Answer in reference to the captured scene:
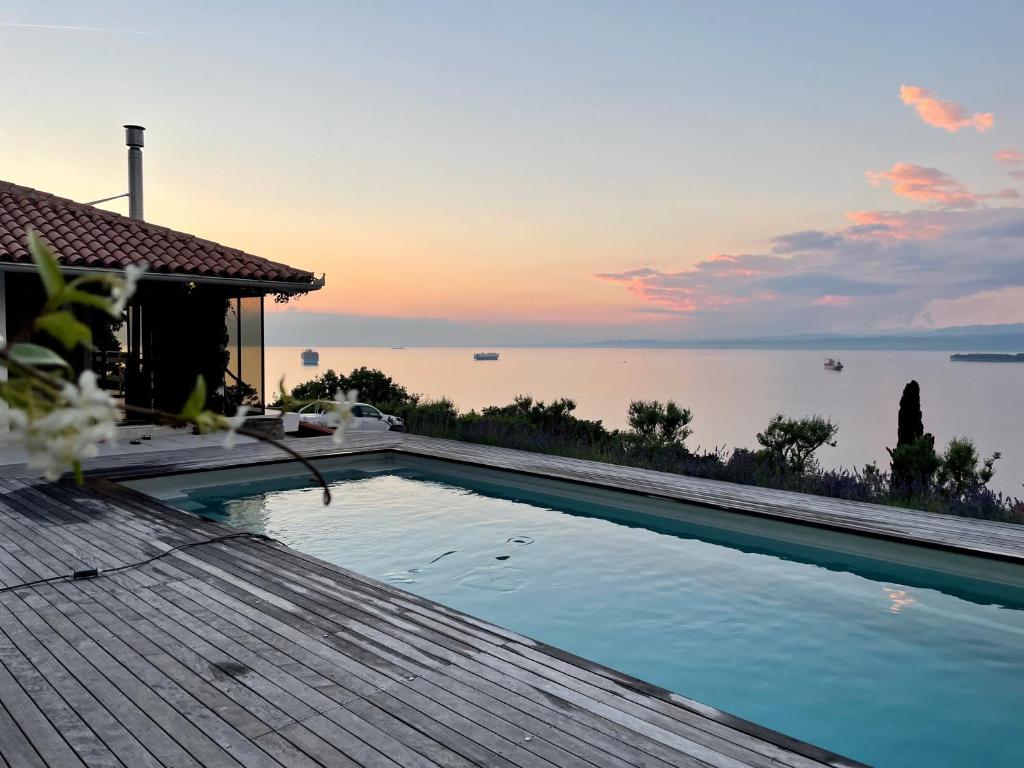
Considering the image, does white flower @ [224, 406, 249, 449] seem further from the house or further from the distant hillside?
the distant hillside

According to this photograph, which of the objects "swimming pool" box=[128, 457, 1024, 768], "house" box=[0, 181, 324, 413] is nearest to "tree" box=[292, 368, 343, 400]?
"house" box=[0, 181, 324, 413]

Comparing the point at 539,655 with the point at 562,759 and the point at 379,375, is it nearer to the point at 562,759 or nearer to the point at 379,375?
the point at 562,759

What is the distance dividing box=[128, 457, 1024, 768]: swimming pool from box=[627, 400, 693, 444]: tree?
4615 millimetres

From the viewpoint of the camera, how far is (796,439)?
1148cm

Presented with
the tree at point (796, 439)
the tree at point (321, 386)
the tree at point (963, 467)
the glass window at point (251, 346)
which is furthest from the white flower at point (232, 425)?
the tree at point (321, 386)

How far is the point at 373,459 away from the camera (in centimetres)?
1128

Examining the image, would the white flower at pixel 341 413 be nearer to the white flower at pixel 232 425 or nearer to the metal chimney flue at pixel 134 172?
the white flower at pixel 232 425

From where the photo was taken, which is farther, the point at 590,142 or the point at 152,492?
the point at 590,142

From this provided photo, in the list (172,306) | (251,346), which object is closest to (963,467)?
(251,346)

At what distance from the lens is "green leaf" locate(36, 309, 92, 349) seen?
0.75 meters

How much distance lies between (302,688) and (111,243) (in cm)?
1024

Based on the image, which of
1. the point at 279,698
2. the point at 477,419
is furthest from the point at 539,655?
the point at 477,419

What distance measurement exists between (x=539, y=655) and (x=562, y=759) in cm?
102

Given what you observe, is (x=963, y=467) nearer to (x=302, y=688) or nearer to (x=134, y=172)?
(x=302, y=688)
